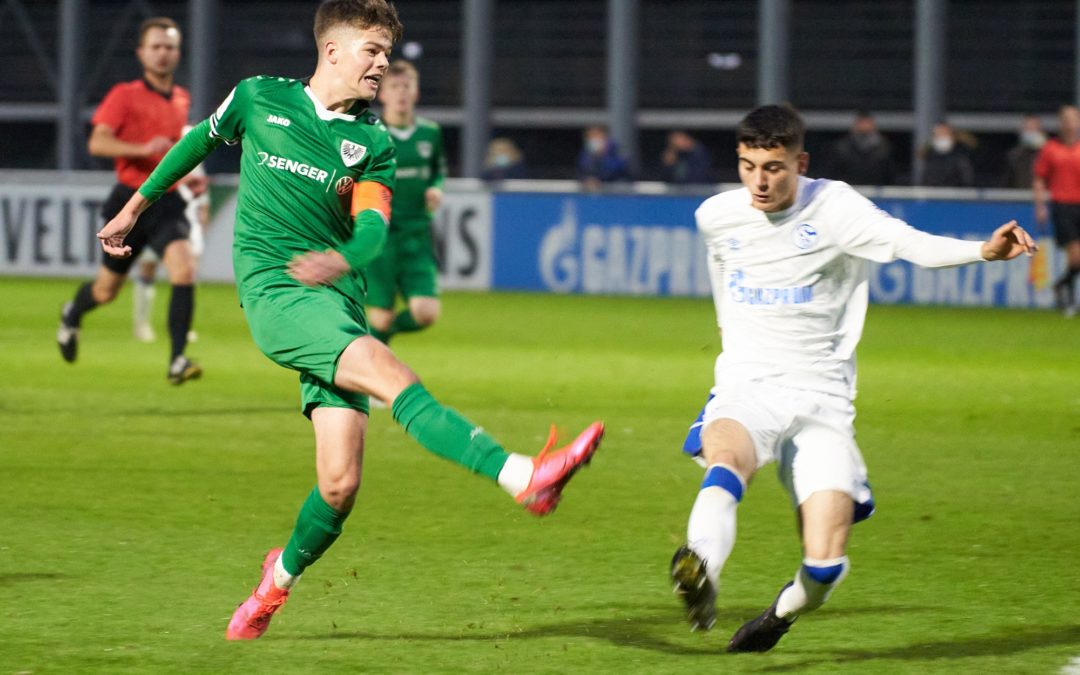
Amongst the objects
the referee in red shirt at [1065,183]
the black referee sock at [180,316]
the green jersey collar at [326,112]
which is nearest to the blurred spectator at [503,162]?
the referee in red shirt at [1065,183]

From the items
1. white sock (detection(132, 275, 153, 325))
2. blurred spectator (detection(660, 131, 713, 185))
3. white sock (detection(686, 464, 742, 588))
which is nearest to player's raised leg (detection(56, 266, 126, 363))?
white sock (detection(132, 275, 153, 325))

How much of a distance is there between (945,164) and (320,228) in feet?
59.6

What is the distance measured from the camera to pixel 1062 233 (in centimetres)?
1923

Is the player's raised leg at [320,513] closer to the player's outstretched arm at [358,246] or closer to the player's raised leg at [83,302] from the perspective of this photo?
the player's outstretched arm at [358,246]

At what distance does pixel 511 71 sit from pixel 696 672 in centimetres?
2694

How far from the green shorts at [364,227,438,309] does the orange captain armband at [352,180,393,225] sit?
5.96m

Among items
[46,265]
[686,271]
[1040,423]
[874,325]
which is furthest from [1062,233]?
[46,265]

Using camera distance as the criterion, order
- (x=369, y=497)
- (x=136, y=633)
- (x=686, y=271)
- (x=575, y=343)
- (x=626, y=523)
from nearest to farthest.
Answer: (x=136, y=633), (x=626, y=523), (x=369, y=497), (x=575, y=343), (x=686, y=271)

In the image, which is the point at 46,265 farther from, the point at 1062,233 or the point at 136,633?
the point at 136,633

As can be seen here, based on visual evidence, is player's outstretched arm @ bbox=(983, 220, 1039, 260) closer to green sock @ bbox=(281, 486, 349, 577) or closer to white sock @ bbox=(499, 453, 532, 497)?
white sock @ bbox=(499, 453, 532, 497)

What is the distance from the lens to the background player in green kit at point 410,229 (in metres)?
11.6

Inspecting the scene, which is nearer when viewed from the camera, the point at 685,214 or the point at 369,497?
the point at 369,497

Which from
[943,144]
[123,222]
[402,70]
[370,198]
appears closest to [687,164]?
[943,144]

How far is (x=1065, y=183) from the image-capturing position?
19141mm
